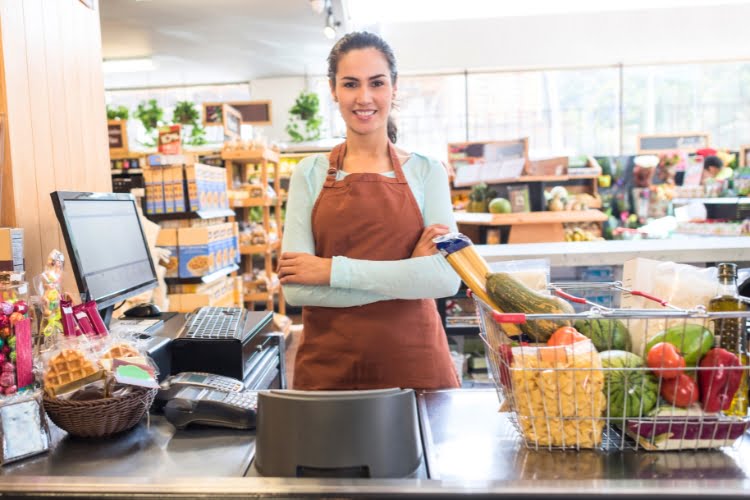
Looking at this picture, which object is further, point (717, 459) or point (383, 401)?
point (717, 459)

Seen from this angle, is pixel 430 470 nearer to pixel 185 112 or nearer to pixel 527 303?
pixel 527 303

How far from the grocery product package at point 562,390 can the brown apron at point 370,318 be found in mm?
705

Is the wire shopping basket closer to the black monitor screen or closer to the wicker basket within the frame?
the wicker basket

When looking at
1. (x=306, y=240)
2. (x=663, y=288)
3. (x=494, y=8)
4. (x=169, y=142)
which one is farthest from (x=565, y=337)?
(x=494, y=8)

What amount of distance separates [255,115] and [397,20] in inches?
103

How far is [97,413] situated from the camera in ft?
3.75

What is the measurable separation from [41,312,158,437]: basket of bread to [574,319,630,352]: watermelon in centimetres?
80

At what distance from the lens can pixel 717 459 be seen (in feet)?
3.24

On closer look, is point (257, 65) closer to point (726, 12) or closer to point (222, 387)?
point (726, 12)

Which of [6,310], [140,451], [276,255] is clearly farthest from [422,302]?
[276,255]

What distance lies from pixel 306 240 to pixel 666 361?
1010 millimetres

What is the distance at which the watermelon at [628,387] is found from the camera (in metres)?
0.98

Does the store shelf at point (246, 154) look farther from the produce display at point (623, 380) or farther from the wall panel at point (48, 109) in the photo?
the produce display at point (623, 380)

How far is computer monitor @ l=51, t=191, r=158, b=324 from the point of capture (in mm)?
1468
